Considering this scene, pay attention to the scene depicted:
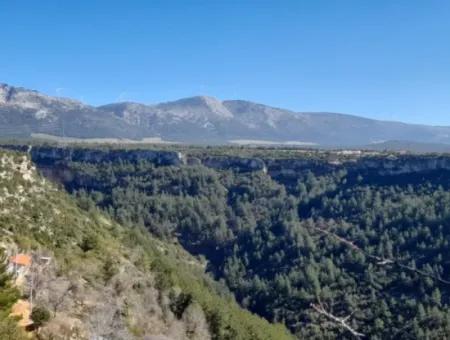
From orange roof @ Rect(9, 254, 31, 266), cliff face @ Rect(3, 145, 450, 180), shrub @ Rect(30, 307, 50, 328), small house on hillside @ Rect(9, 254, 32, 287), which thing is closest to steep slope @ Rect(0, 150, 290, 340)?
shrub @ Rect(30, 307, 50, 328)

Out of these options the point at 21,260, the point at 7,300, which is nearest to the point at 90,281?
the point at 21,260

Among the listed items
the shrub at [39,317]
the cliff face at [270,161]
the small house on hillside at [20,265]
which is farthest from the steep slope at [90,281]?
the cliff face at [270,161]

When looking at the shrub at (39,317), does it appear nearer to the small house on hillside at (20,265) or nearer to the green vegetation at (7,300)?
the green vegetation at (7,300)

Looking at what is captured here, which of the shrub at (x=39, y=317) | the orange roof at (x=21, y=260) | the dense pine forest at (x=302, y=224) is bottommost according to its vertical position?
the dense pine forest at (x=302, y=224)

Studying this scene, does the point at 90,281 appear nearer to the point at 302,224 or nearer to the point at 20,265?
the point at 20,265

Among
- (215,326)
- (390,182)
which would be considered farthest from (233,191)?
(215,326)

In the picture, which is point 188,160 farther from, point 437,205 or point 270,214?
point 437,205
